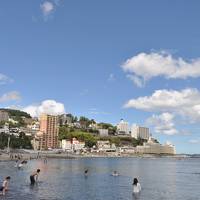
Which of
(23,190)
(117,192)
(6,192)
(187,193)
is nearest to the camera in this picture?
(6,192)

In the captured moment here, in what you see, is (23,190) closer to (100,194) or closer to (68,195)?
(68,195)

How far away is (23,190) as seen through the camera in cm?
5791

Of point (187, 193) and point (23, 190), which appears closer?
point (23, 190)

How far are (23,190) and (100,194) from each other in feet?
35.5

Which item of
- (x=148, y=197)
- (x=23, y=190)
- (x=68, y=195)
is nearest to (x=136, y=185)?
(x=148, y=197)

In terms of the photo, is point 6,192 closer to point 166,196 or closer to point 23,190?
point 23,190

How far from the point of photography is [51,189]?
61438 mm

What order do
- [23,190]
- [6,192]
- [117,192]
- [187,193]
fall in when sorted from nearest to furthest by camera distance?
[6,192] < [23,190] < [117,192] < [187,193]

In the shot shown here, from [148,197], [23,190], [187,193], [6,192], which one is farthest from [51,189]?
[187,193]

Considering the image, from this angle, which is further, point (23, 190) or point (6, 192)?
point (23, 190)

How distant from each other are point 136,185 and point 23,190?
15.8 m

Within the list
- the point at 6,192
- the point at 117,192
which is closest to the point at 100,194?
the point at 117,192

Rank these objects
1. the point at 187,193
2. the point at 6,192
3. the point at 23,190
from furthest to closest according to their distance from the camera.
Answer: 1. the point at 187,193
2. the point at 23,190
3. the point at 6,192

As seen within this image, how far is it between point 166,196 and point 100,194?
964 centimetres
